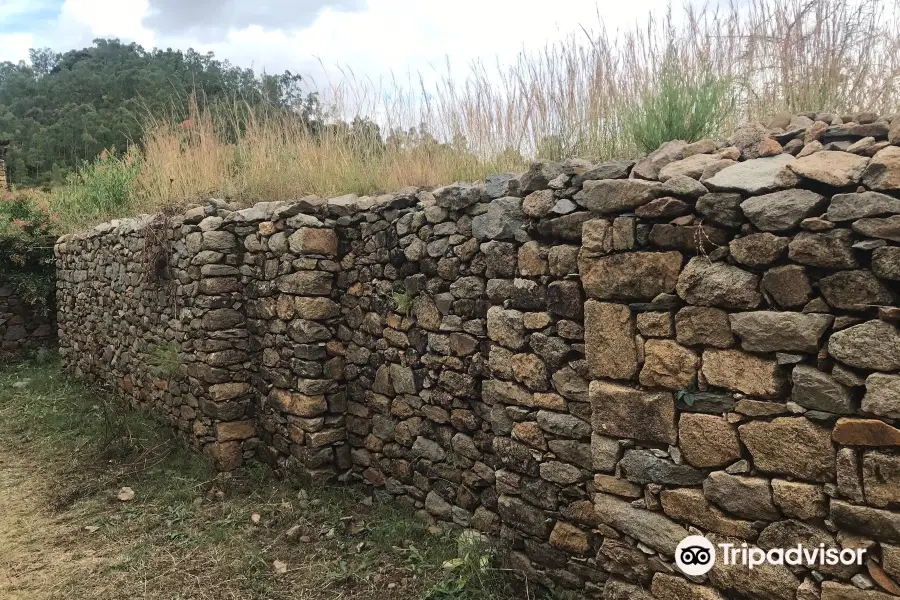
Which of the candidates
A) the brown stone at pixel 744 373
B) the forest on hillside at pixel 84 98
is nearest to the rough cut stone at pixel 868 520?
the brown stone at pixel 744 373

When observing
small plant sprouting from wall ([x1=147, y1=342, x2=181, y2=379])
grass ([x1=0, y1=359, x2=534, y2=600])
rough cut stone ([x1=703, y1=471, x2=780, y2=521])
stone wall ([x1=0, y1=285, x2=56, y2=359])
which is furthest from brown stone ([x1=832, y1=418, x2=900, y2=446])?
stone wall ([x1=0, y1=285, x2=56, y2=359])

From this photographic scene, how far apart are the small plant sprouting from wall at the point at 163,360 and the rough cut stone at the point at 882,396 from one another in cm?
530

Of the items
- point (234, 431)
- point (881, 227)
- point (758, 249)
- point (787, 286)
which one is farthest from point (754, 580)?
point (234, 431)

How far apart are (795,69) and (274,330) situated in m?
3.95

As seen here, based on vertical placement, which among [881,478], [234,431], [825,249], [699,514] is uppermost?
[825,249]

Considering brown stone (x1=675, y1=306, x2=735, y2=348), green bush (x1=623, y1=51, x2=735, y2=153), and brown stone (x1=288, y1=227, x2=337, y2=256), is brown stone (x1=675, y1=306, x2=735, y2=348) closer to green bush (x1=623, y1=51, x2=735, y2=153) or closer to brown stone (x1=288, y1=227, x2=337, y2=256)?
green bush (x1=623, y1=51, x2=735, y2=153)

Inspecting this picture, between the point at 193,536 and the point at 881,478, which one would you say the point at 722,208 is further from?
the point at 193,536

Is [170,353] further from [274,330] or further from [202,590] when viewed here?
[202,590]

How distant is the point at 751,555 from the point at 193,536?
3.63m

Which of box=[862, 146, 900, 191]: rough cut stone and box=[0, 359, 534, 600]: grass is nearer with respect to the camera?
box=[862, 146, 900, 191]: rough cut stone

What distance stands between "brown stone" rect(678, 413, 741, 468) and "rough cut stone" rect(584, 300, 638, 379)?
29 centimetres

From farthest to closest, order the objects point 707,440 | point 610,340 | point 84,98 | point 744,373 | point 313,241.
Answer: point 84,98, point 313,241, point 610,340, point 707,440, point 744,373

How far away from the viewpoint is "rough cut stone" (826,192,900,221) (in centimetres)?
181

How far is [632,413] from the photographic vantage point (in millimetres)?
2453
